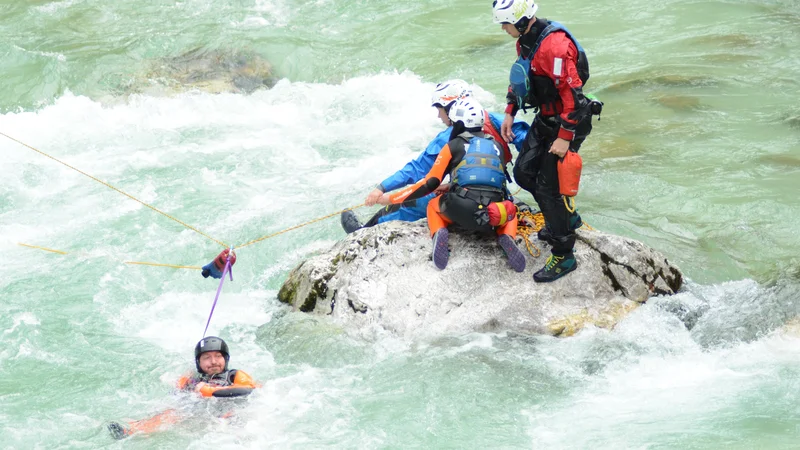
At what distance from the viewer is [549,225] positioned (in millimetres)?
6957

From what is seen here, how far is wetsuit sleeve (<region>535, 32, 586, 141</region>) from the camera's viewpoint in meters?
6.31

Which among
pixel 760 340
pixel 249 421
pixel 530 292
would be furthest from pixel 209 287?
pixel 760 340

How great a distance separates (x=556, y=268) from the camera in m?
7.06

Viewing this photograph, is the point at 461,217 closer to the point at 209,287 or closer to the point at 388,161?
the point at 209,287

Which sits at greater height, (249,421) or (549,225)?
(549,225)

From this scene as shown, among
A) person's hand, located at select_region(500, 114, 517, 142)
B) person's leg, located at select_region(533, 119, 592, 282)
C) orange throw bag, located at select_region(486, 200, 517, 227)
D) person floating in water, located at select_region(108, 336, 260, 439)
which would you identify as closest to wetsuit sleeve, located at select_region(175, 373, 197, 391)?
person floating in water, located at select_region(108, 336, 260, 439)

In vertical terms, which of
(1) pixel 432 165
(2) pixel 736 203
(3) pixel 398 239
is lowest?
(2) pixel 736 203

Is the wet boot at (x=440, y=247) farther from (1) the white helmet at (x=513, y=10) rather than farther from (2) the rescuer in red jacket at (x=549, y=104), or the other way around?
(1) the white helmet at (x=513, y=10)

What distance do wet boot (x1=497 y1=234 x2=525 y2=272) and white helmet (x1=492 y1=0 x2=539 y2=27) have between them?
1745 millimetres

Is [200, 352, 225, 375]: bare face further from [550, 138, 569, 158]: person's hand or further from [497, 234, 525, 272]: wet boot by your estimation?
[550, 138, 569, 158]: person's hand

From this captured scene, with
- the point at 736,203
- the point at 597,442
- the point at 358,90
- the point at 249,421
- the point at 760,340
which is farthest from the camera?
the point at 358,90

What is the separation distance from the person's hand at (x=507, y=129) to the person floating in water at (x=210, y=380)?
288 cm

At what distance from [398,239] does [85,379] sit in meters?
2.81

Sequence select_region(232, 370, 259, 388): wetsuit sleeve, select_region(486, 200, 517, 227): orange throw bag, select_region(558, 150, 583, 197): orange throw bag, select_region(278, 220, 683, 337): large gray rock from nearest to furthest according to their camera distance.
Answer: select_region(558, 150, 583, 197): orange throw bag < select_region(232, 370, 259, 388): wetsuit sleeve < select_region(486, 200, 517, 227): orange throw bag < select_region(278, 220, 683, 337): large gray rock
